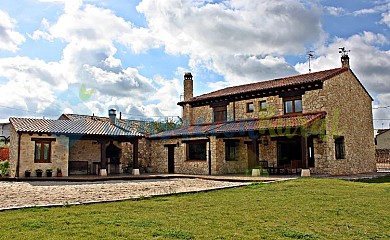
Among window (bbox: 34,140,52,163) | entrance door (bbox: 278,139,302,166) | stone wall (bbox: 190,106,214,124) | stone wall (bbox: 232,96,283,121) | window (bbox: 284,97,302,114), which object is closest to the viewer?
window (bbox: 34,140,52,163)

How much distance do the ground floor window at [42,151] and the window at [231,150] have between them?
33.1ft

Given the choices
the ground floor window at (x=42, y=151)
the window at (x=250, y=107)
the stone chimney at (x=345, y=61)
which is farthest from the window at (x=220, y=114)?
the ground floor window at (x=42, y=151)

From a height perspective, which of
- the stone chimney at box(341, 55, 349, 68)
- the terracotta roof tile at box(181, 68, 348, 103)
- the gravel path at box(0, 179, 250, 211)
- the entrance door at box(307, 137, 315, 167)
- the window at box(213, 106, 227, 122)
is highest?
the stone chimney at box(341, 55, 349, 68)

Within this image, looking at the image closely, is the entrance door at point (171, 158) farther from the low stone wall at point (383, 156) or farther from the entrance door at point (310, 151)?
the low stone wall at point (383, 156)

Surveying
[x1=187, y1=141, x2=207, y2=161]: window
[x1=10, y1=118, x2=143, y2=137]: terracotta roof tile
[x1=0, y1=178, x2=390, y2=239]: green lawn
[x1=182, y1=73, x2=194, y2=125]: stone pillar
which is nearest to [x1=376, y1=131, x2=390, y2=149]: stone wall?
[x1=182, y1=73, x2=194, y2=125]: stone pillar

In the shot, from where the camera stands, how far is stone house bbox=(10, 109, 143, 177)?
1927cm

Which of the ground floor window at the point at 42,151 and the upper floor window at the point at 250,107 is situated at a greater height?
the upper floor window at the point at 250,107

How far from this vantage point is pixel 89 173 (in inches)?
906

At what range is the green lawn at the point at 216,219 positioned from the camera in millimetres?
5566

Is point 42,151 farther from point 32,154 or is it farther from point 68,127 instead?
point 68,127

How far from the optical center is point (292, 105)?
21078 millimetres

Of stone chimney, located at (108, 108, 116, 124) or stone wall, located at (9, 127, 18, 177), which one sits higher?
stone chimney, located at (108, 108, 116, 124)

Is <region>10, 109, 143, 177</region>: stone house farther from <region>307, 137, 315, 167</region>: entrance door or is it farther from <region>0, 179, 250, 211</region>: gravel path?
<region>307, 137, 315, 167</region>: entrance door

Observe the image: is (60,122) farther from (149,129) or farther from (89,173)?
(149,129)
